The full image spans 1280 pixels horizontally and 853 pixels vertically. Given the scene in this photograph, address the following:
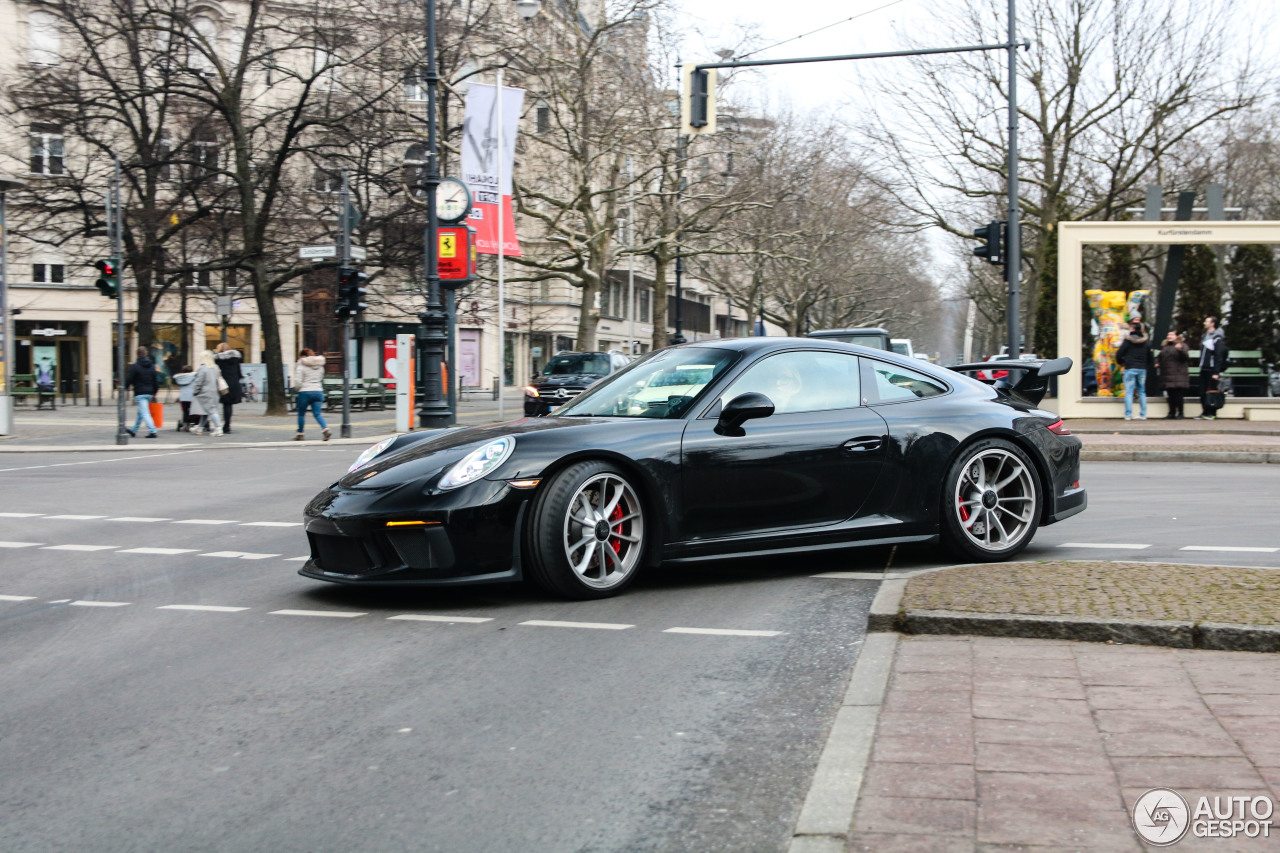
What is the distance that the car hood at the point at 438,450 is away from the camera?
6.24m

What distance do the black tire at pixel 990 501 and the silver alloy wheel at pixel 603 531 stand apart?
190 cm

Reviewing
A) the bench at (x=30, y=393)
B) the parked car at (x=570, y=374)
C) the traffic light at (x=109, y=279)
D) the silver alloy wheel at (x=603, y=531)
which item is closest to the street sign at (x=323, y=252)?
the traffic light at (x=109, y=279)

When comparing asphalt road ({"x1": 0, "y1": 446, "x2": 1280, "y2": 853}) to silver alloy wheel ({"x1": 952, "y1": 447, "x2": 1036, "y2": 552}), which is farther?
silver alloy wheel ({"x1": 952, "y1": 447, "x2": 1036, "y2": 552})

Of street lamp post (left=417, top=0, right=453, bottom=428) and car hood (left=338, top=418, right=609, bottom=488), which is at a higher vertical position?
street lamp post (left=417, top=0, right=453, bottom=428)

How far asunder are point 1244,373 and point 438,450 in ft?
69.1

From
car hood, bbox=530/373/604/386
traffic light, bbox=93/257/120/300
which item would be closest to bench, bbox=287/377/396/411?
car hood, bbox=530/373/604/386

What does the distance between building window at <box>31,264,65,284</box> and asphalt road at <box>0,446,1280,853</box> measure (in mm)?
50846

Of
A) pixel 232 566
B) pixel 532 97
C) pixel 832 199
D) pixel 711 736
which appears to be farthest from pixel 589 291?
pixel 711 736

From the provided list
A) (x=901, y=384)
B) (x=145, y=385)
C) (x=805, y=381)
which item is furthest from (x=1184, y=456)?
(x=145, y=385)

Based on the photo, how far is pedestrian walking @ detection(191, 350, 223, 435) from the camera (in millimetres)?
24719

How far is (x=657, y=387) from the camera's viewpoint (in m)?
6.99

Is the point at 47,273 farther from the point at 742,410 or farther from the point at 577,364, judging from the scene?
the point at 742,410

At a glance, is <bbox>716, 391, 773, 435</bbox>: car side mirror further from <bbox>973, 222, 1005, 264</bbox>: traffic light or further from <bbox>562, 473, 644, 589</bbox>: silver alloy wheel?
<bbox>973, 222, 1005, 264</bbox>: traffic light

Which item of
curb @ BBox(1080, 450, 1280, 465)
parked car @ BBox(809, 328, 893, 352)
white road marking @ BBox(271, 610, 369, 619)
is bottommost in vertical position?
white road marking @ BBox(271, 610, 369, 619)
